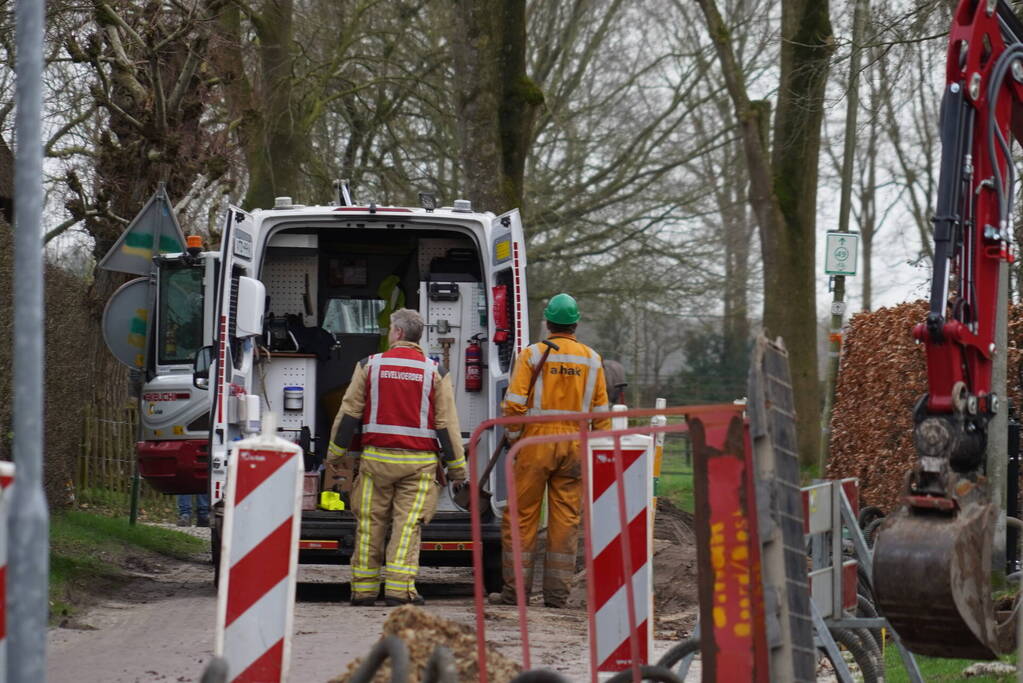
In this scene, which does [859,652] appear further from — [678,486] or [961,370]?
[678,486]

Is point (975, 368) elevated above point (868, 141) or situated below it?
below

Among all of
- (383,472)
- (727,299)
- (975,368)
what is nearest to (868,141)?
(727,299)

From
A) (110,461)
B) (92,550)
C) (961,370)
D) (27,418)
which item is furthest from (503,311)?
(110,461)

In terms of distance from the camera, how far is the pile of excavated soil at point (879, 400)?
46.2ft

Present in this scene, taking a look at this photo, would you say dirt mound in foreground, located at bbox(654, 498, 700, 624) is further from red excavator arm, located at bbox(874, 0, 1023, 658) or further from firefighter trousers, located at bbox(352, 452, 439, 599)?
red excavator arm, located at bbox(874, 0, 1023, 658)

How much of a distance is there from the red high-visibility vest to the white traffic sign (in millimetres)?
7119

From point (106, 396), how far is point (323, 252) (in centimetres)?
699

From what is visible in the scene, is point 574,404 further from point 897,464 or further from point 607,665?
point 897,464

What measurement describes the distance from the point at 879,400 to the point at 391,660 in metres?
10.6

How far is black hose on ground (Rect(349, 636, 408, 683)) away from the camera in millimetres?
4824

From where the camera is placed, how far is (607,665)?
6.65 meters

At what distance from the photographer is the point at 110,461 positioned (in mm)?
17938

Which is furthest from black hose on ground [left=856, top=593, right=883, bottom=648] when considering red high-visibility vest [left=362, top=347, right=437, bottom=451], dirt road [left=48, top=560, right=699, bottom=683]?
red high-visibility vest [left=362, top=347, right=437, bottom=451]

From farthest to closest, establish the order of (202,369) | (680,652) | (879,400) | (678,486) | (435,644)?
(678,486) → (879,400) → (202,369) → (435,644) → (680,652)
